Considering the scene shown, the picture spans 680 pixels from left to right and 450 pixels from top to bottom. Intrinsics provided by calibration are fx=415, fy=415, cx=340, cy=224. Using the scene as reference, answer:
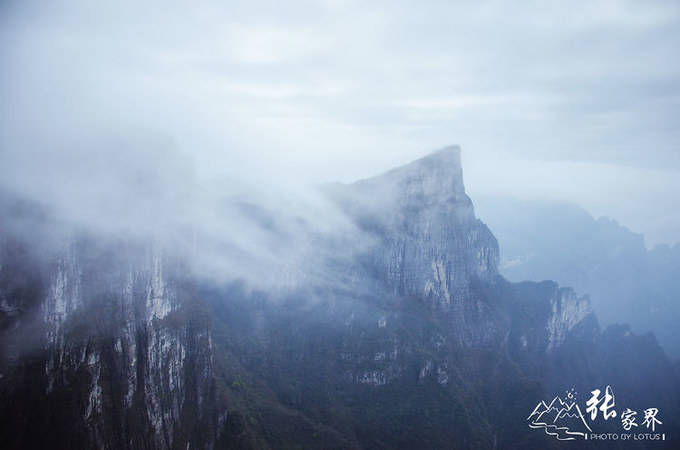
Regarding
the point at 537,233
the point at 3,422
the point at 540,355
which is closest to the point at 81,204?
the point at 3,422

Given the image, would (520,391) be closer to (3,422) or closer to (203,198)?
(203,198)

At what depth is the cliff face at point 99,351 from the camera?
99.3 feet

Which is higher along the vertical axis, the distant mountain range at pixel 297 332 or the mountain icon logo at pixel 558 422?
the distant mountain range at pixel 297 332

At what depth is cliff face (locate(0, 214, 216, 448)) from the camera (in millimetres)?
30266

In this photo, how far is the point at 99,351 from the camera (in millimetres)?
34312

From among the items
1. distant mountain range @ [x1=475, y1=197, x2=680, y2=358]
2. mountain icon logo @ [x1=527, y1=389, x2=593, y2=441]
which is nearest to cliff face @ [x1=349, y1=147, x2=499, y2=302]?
mountain icon logo @ [x1=527, y1=389, x2=593, y2=441]

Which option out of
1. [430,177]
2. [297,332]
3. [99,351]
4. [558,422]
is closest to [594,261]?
[558,422]

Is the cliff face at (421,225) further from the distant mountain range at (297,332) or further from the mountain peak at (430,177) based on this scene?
the distant mountain range at (297,332)

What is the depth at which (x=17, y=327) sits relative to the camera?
2995 cm

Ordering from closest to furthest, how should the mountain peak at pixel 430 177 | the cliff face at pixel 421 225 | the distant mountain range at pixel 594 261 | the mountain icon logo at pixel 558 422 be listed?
the mountain icon logo at pixel 558 422 → the mountain peak at pixel 430 177 → the cliff face at pixel 421 225 → the distant mountain range at pixel 594 261

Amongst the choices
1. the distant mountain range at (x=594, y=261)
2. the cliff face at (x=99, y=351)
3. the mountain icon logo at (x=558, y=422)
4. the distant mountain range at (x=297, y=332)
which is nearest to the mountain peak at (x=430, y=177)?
the distant mountain range at (x=297, y=332)

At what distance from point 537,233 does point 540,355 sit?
83.5m

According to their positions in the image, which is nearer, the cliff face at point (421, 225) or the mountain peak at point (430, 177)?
the mountain peak at point (430, 177)

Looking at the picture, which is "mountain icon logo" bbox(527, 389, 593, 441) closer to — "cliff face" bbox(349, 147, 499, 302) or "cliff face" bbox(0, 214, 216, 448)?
"cliff face" bbox(349, 147, 499, 302)
